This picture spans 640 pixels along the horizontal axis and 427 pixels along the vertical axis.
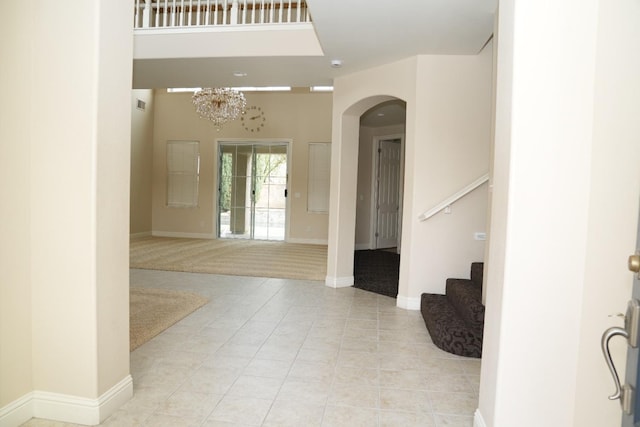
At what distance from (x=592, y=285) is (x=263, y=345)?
2248 mm

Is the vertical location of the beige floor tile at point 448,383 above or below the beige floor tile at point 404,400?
below

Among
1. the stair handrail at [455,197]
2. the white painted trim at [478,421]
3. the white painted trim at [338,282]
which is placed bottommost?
the white painted trim at [338,282]

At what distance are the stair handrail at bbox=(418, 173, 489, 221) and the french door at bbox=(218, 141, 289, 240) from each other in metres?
5.52

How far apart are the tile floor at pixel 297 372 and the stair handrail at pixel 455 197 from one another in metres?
1.02

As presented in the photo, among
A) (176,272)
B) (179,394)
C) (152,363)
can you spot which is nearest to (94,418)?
(179,394)

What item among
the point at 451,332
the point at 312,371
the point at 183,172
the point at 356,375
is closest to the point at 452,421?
the point at 356,375

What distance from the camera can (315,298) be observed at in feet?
14.8

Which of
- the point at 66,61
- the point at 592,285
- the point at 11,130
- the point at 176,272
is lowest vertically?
the point at 176,272

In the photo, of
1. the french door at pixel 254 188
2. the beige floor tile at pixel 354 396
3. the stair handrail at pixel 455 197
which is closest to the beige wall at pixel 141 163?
the french door at pixel 254 188

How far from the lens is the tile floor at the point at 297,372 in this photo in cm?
208

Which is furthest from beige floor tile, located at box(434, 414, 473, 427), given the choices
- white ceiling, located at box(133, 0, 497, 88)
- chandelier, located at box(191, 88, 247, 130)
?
chandelier, located at box(191, 88, 247, 130)

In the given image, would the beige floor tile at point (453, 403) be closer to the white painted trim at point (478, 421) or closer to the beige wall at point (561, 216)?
the white painted trim at point (478, 421)

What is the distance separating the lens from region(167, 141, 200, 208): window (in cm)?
945

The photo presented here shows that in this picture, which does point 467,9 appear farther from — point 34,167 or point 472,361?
point 34,167
